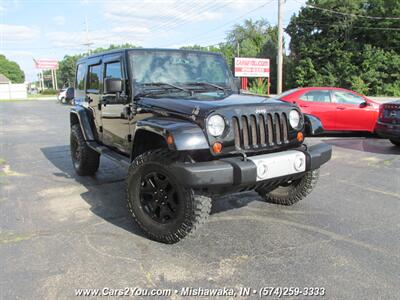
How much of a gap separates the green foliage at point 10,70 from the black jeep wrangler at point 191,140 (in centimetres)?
13074

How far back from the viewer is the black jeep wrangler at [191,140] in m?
3.27

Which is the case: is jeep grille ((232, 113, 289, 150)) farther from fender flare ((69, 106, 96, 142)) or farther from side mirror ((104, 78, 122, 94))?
fender flare ((69, 106, 96, 142))

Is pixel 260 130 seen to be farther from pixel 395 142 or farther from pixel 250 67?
pixel 250 67

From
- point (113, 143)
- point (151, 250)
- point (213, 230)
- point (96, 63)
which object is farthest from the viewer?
point (96, 63)

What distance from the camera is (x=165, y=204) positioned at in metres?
3.58

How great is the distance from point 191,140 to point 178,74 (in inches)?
65.0

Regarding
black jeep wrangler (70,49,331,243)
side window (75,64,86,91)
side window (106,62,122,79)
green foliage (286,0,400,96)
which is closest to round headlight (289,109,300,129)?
black jeep wrangler (70,49,331,243)

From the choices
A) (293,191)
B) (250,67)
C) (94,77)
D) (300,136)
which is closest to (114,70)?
(94,77)

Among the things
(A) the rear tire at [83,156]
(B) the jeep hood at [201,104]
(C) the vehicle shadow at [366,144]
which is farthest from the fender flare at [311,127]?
(C) the vehicle shadow at [366,144]

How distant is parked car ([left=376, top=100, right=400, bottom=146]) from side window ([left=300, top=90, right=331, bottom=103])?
178 centimetres

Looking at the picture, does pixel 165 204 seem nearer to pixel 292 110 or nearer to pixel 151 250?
pixel 151 250

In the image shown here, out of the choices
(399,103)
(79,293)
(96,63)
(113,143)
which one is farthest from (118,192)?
(399,103)

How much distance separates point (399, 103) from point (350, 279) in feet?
20.2

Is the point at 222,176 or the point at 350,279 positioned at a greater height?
the point at 222,176
